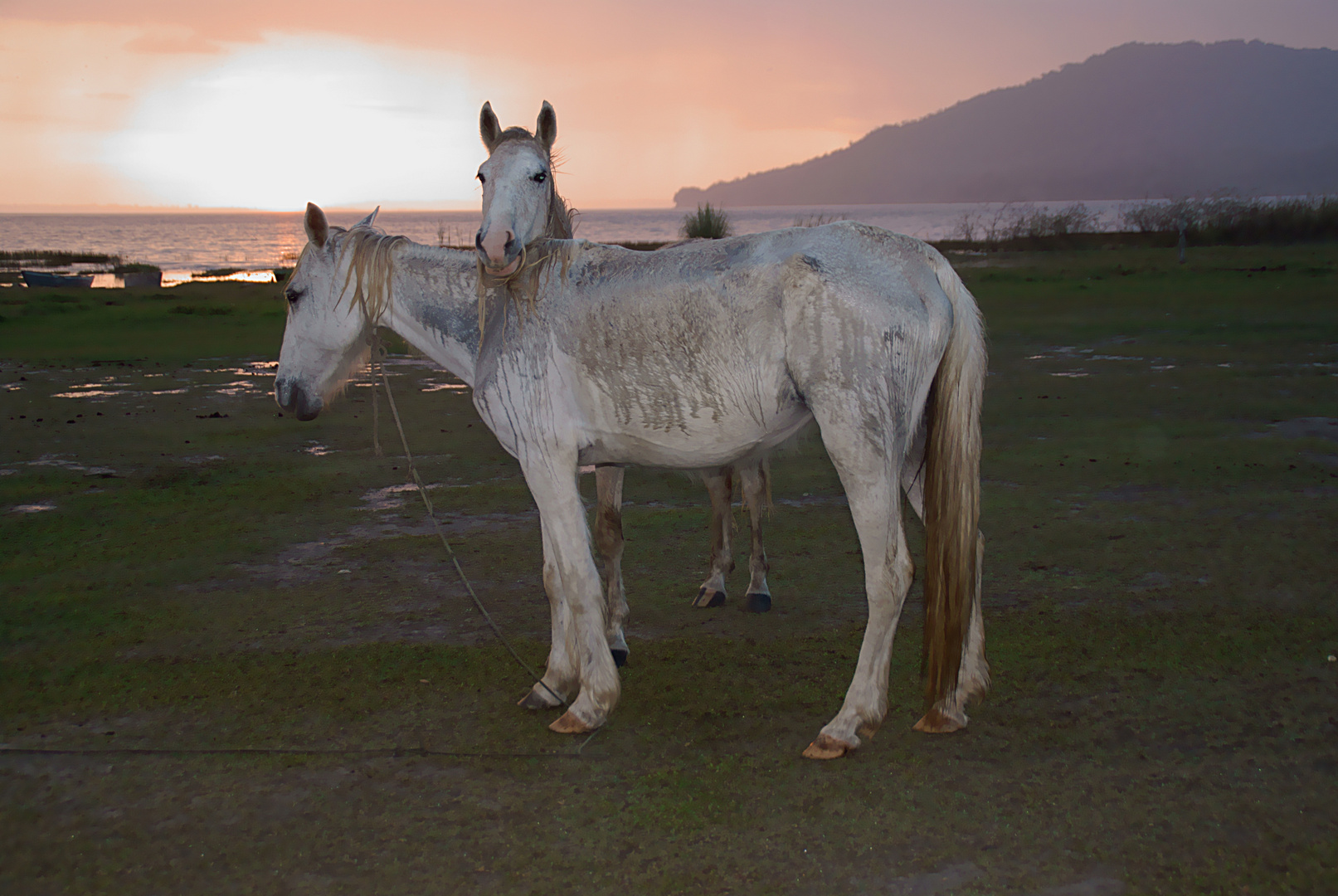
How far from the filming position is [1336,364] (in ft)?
41.7

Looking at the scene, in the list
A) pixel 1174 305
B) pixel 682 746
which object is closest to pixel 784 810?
pixel 682 746

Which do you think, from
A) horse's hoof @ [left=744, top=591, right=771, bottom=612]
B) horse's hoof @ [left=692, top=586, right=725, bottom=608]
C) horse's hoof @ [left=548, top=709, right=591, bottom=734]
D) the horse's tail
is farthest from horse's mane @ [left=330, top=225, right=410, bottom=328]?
horse's hoof @ [left=744, top=591, right=771, bottom=612]

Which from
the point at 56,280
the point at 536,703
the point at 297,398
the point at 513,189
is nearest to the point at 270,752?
the point at 536,703

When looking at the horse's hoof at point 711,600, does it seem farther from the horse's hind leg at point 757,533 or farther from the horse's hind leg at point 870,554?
the horse's hind leg at point 870,554

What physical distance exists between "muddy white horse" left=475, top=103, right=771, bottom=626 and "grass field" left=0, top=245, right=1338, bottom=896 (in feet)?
0.72

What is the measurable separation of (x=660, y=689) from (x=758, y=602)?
119cm

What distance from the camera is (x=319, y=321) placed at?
14.0ft

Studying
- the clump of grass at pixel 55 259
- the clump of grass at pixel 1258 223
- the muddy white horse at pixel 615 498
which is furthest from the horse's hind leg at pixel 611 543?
the clump of grass at pixel 55 259

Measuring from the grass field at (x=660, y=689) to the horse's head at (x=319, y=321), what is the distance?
4.85 ft

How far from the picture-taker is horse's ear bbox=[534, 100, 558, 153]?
421 centimetres

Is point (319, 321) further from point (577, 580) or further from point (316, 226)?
point (577, 580)

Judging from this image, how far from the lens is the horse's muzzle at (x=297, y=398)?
4340 millimetres

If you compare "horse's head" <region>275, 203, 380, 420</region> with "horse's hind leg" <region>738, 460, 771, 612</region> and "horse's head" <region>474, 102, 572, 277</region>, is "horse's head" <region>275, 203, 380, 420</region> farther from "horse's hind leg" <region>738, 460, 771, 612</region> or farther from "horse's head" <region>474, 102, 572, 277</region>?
"horse's hind leg" <region>738, 460, 771, 612</region>

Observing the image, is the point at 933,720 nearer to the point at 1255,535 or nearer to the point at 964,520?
the point at 964,520
